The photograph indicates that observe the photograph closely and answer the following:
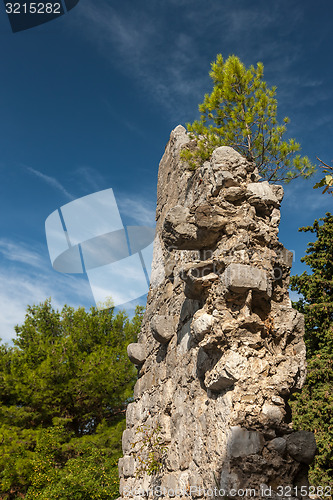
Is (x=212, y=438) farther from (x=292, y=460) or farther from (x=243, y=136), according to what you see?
(x=243, y=136)

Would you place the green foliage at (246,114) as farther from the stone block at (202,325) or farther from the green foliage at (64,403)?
the green foliage at (64,403)

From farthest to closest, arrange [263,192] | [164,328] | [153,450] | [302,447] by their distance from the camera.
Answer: [164,328] < [153,450] < [263,192] < [302,447]

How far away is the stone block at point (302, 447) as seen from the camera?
2.19 metres

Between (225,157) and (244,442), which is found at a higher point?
(225,157)

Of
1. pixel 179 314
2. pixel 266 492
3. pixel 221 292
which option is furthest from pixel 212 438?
pixel 179 314

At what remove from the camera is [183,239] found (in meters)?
3.14

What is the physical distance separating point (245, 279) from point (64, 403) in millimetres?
8499

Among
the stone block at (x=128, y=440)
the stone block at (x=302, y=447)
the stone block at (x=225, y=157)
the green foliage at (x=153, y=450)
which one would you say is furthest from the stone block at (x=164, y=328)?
the stone block at (x=302, y=447)

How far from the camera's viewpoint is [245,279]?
258 centimetres

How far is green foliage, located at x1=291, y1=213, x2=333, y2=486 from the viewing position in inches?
270

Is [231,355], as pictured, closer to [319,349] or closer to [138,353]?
[138,353]

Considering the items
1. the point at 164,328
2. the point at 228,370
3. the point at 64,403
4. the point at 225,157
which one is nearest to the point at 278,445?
the point at 228,370

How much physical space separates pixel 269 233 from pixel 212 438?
59.5 inches

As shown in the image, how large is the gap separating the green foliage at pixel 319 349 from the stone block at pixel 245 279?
552 cm
